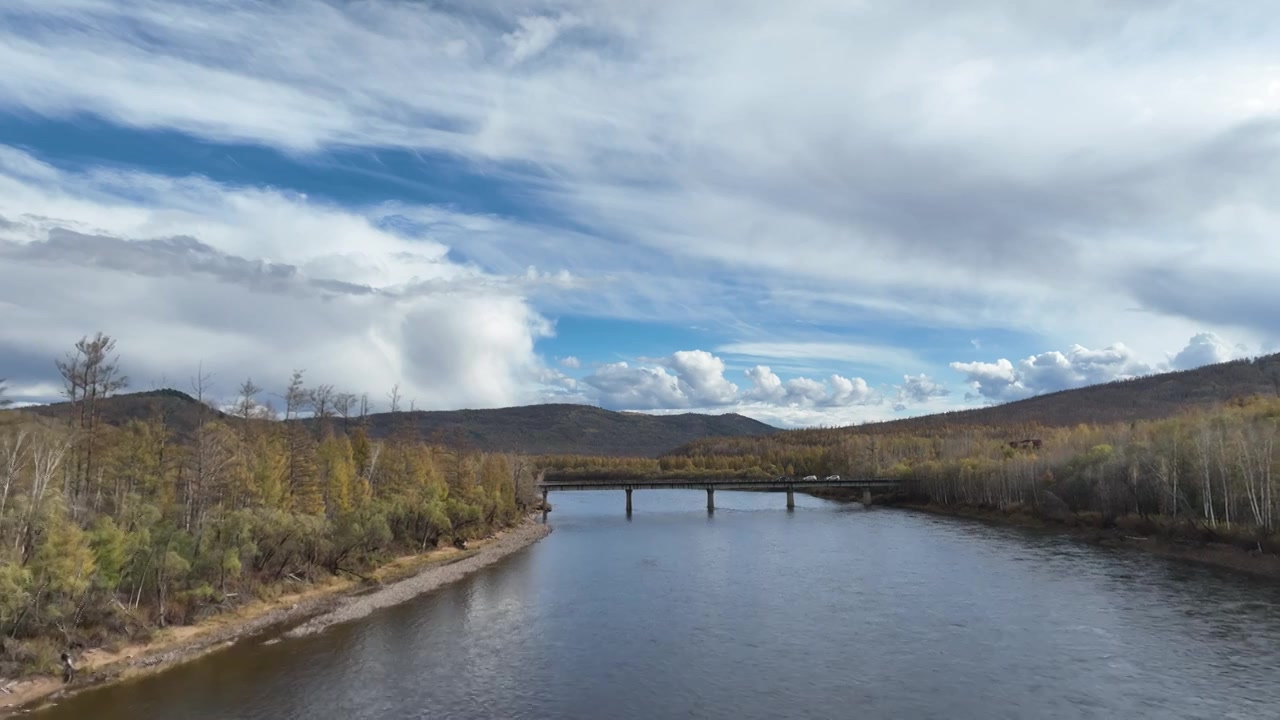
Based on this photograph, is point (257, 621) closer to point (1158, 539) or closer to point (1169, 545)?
point (1169, 545)

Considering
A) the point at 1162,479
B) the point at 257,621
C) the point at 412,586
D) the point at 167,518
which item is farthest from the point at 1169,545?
the point at 167,518

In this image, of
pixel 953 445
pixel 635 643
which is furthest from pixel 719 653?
pixel 953 445

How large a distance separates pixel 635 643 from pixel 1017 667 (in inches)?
736

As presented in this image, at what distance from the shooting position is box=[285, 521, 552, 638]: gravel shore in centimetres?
4744

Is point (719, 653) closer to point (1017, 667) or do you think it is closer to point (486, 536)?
point (1017, 667)

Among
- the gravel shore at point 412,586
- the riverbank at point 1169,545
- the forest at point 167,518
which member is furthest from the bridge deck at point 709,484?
the forest at point 167,518

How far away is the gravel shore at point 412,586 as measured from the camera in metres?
47.4

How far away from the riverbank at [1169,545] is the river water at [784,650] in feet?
9.29

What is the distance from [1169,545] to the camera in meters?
67.9

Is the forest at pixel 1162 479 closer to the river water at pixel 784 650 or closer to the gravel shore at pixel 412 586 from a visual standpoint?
the river water at pixel 784 650

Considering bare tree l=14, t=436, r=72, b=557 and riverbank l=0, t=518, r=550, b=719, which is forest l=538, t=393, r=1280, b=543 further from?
bare tree l=14, t=436, r=72, b=557

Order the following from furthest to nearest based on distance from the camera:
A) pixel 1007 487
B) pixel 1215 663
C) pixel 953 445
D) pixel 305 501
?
pixel 953 445, pixel 1007 487, pixel 305 501, pixel 1215 663

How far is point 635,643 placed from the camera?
Result: 4191cm

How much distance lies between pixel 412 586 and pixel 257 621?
1493 cm
